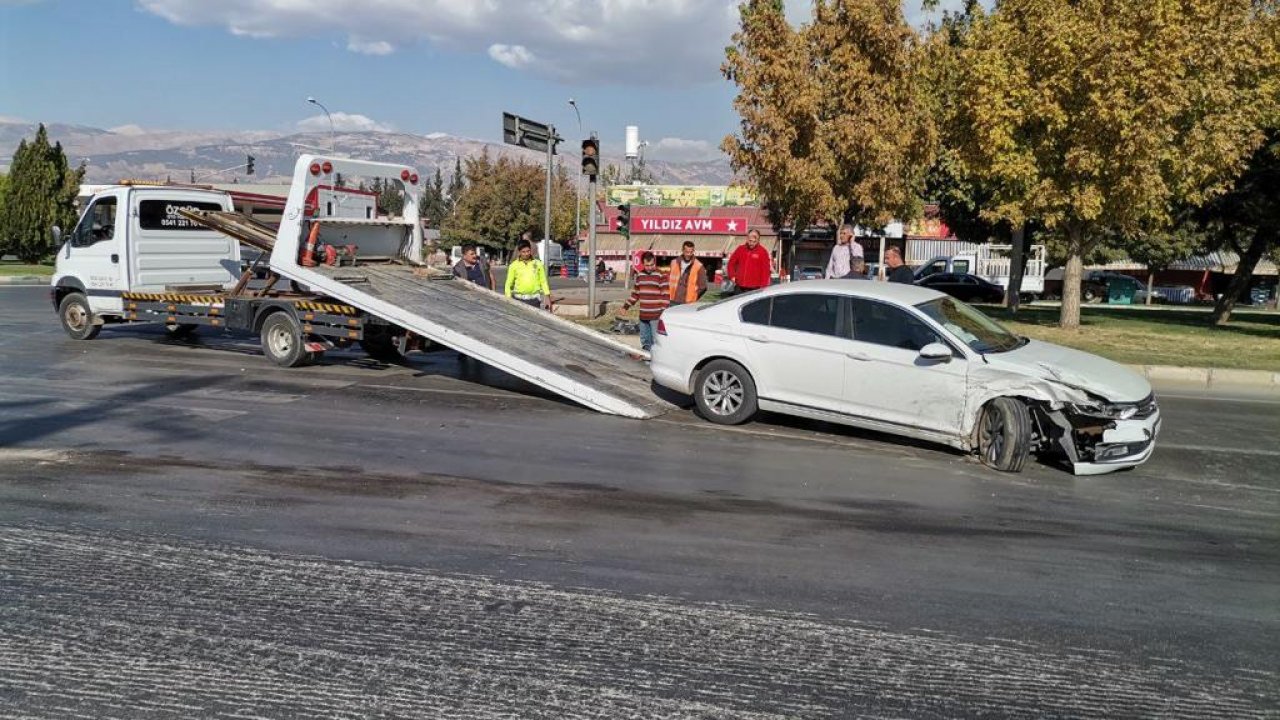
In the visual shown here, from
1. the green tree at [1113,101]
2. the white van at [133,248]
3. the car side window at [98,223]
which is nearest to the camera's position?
the white van at [133,248]

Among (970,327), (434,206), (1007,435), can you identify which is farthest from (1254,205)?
(434,206)

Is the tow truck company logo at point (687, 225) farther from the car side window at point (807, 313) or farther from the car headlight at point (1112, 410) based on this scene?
the car headlight at point (1112, 410)

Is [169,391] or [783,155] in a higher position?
[783,155]

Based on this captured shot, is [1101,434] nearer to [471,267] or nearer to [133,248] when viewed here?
[471,267]

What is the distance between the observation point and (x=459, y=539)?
618cm

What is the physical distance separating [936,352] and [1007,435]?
89cm

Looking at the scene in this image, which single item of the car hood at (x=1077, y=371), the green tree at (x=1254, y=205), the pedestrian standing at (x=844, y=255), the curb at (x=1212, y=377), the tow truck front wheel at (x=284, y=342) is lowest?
the curb at (x=1212, y=377)

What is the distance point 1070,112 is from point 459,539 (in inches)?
679

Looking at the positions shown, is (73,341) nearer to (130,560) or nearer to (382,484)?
(382,484)

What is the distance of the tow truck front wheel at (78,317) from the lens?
1569 centimetres

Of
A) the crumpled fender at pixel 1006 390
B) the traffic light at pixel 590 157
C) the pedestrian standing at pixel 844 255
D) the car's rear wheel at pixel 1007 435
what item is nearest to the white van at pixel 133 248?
the traffic light at pixel 590 157

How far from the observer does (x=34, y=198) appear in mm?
44094

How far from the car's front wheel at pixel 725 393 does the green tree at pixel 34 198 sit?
42.8 metres

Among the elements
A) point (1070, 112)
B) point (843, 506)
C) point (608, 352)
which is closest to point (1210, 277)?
point (1070, 112)
